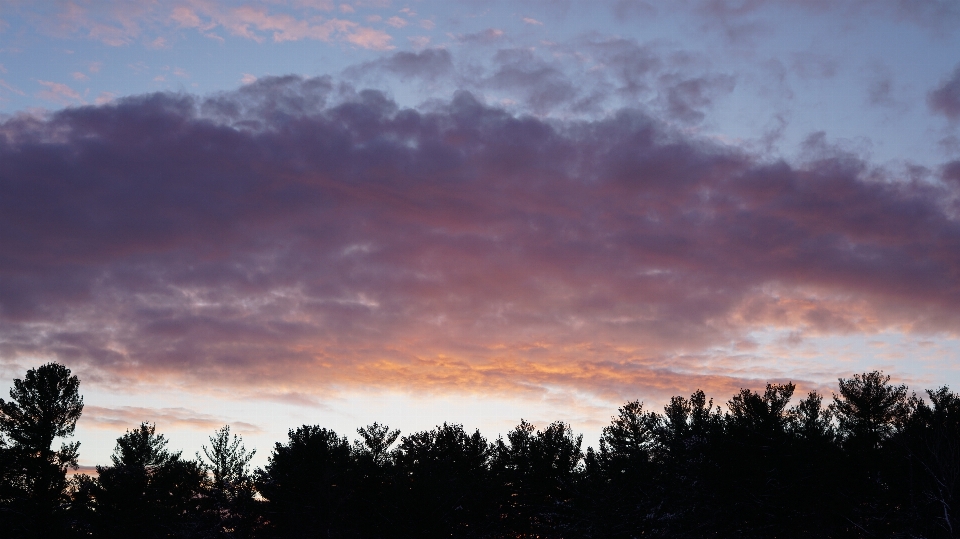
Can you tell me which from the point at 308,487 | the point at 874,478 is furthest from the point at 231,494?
the point at 874,478

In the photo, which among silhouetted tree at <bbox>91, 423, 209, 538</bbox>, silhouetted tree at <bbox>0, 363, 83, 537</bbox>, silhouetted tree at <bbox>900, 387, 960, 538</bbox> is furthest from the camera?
silhouetted tree at <bbox>91, 423, 209, 538</bbox>

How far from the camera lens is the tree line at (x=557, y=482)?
59.7 metres

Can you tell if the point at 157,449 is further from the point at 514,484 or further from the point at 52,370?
the point at 514,484

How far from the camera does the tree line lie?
59.7 metres

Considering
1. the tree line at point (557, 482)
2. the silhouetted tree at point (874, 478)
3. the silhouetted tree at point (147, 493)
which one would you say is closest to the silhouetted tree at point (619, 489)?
the tree line at point (557, 482)

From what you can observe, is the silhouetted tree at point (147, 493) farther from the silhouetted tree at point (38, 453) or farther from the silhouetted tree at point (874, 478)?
the silhouetted tree at point (874, 478)

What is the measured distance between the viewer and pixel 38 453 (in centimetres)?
6388

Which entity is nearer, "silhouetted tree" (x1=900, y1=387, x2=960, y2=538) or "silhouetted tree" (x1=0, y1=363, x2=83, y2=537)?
"silhouetted tree" (x1=900, y1=387, x2=960, y2=538)

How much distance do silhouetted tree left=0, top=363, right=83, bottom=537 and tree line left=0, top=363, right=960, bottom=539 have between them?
0.35 feet

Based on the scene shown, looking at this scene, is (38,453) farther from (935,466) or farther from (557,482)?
(935,466)

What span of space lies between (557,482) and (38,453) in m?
42.5

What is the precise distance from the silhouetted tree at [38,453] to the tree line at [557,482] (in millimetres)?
107

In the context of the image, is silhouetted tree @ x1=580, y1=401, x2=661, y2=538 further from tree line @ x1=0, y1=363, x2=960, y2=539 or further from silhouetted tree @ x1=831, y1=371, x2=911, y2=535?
silhouetted tree @ x1=831, y1=371, x2=911, y2=535

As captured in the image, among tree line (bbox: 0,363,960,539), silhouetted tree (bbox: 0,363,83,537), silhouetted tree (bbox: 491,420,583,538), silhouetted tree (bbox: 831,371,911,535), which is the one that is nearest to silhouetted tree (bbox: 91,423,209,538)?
tree line (bbox: 0,363,960,539)
